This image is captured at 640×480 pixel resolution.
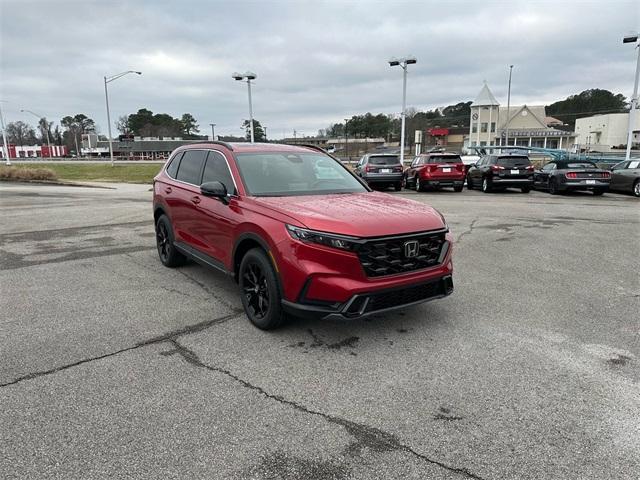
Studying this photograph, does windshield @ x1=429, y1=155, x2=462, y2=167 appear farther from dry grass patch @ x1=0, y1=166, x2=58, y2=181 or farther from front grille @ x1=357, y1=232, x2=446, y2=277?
dry grass patch @ x1=0, y1=166, x2=58, y2=181

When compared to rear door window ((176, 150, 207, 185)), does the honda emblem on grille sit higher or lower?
lower

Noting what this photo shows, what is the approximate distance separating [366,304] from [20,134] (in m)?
172

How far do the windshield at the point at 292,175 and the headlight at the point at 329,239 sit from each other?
1.03m

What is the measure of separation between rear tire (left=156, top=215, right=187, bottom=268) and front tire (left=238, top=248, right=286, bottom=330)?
90.5 inches

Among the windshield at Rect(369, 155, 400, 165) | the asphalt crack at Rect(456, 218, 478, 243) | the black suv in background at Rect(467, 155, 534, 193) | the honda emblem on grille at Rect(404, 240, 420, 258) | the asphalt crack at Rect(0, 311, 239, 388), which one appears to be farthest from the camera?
the windshield at Rect(369, 155, 400, 165)

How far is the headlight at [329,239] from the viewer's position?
376 centimetres

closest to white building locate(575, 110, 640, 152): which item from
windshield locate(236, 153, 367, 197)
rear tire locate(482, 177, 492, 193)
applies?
rear tire locate(482, 177, 492, 193)

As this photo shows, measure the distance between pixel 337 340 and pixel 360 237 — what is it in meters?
1.05

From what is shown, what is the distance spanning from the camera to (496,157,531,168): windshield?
18688 mm

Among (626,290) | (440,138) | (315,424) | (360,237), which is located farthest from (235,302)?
(440,138)

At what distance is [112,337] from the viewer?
4.29 m

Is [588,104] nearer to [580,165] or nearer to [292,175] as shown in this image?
[580,165]

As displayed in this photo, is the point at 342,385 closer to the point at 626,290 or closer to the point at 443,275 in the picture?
the point at 443,275

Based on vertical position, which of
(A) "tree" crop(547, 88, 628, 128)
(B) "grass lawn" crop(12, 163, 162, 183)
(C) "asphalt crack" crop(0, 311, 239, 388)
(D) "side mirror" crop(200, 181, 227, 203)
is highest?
(A) "tree" crop(547, 88, 628, 128)
